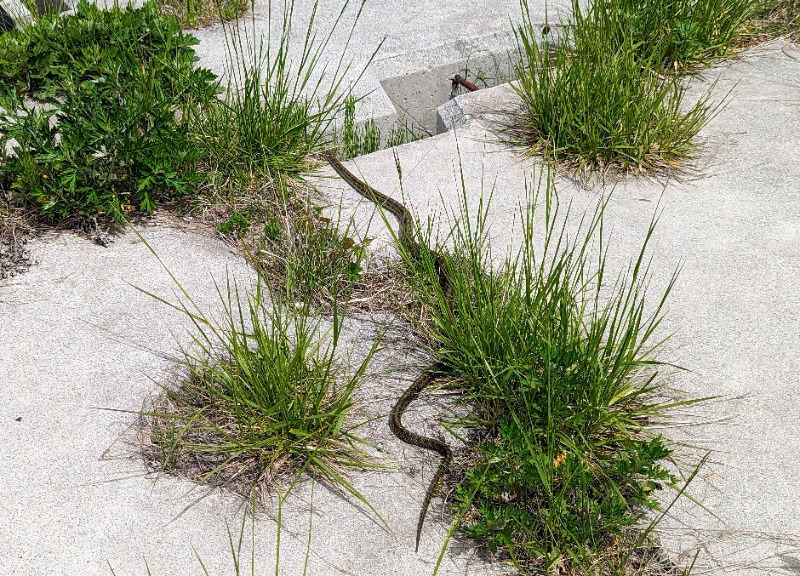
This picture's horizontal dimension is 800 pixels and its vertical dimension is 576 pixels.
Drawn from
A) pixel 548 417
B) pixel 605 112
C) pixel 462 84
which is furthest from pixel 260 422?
pixel 462 84

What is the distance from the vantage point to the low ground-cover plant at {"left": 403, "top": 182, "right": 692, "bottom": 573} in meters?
2.65

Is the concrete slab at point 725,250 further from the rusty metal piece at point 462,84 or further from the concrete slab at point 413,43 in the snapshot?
the concrete slab at point 413,43

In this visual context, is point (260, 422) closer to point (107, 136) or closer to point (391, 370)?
point (391, 370)

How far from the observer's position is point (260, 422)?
297cm

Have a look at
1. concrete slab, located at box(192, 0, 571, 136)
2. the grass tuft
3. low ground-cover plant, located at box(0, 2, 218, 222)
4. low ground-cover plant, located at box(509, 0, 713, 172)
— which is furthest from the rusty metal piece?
low ground-cover plant, located at box(0, 2, 218, 222)

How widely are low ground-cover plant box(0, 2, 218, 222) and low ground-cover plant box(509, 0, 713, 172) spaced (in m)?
1.72

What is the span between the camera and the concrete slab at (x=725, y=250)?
286cm

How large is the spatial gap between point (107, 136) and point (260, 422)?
1.67 metres

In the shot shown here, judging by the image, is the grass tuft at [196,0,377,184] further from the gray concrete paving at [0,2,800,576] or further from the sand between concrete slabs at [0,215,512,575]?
the sand between concrete slabs at [0,215,512,575]

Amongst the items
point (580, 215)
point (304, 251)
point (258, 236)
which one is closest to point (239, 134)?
point (258, 236)

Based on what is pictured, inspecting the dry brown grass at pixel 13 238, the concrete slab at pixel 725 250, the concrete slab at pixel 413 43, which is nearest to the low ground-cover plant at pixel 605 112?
the concrete slab at pixel 725 250

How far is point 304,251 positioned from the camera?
381cm

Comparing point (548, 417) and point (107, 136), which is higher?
point (107, 136)

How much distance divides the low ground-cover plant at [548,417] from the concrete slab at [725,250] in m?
0.23
